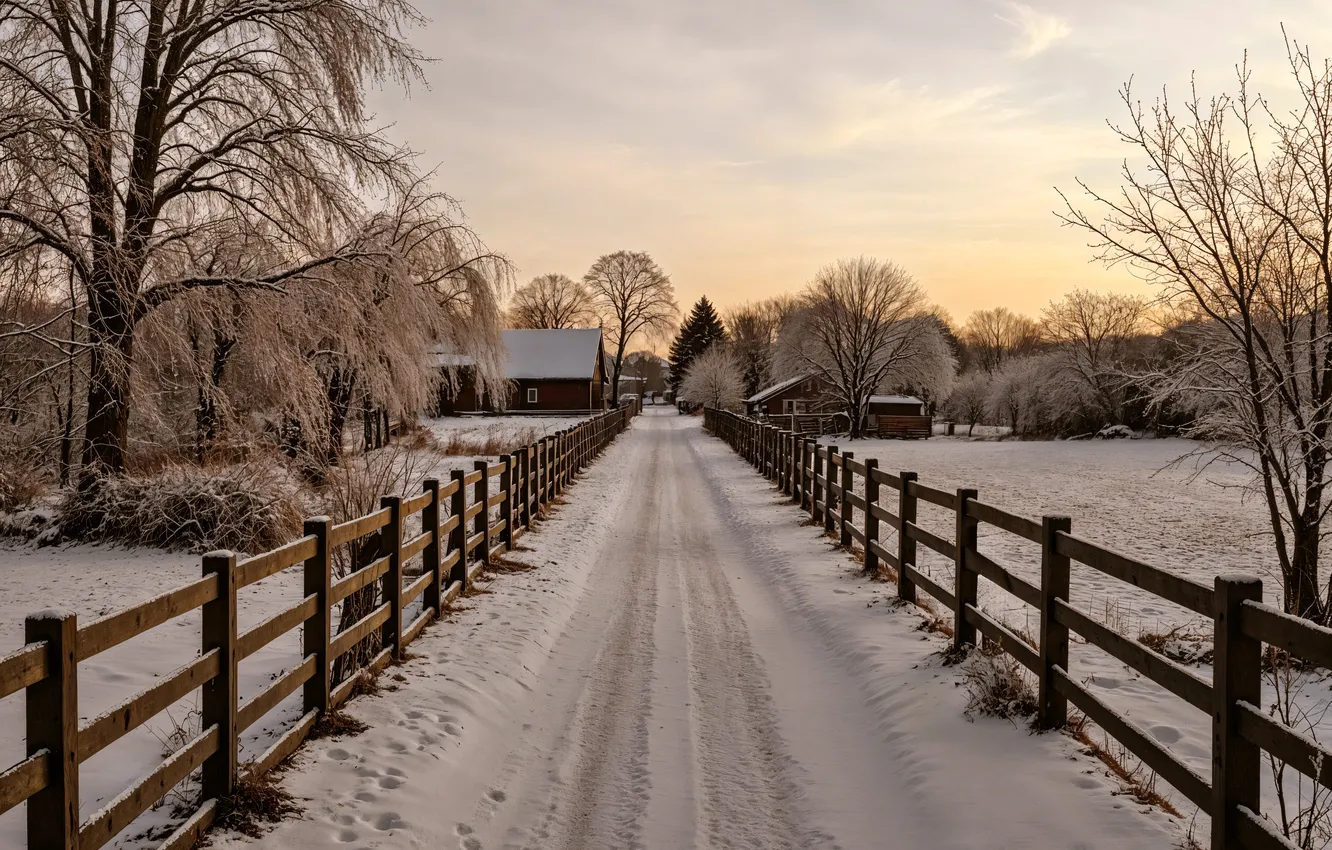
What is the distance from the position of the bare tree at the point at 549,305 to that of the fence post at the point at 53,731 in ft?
285

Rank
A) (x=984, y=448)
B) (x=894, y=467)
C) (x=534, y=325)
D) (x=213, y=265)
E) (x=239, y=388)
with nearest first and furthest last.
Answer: (x=213, y=265)
(x=239, y=388)
(x=894, y=467)
(x=984, y=448)
(x=534, y=325)

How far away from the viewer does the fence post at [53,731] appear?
2645 mm

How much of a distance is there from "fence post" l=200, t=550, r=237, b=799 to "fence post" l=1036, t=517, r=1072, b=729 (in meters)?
4.20

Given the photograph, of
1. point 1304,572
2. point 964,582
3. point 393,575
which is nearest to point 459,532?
point 393,575

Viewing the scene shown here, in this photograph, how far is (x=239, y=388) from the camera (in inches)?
685

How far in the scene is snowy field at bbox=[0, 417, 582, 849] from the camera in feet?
13.2

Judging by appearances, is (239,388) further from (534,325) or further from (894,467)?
(534,325)

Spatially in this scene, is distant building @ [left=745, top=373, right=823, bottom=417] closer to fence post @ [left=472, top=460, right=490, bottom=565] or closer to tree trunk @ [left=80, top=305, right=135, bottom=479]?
tree trunk @ [left=80, top=305, right=135, bottom=479]

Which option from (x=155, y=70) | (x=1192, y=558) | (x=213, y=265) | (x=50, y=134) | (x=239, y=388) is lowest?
(x=1192, y=558)

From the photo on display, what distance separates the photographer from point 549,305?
8994 centimetres

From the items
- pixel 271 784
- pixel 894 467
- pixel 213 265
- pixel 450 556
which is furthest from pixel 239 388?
pixel 894 467

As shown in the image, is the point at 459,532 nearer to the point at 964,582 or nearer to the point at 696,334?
the point at 964,582

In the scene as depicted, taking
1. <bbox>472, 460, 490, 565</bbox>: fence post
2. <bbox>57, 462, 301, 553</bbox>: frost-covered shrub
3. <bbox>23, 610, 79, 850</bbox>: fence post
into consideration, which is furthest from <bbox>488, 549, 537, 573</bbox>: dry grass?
<bbox>23, 610, 79, 850</bbox>: fence post

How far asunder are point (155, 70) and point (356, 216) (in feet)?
11.7
